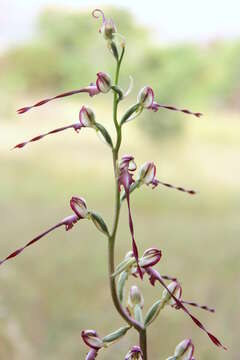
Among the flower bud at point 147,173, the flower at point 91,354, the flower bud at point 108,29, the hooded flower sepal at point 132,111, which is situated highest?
the flower bud at point 108,29

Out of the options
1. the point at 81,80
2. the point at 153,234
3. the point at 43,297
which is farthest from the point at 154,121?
the point at 43,297

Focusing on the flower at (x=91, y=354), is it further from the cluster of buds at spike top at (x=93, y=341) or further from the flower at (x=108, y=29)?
the flower at (x=108, y=29)

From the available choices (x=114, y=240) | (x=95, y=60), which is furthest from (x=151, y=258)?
(x=95, y=60)

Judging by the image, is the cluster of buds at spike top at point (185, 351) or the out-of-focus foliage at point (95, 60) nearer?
the cluster of buds at spike top at point (185, 351)

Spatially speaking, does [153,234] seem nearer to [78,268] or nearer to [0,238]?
[78,268]

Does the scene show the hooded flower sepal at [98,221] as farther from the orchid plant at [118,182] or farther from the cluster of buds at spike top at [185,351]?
the cluster of buds at spike top at [185,351]

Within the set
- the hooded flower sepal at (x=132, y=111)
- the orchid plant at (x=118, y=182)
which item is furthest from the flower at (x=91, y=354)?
the hooded flower sepal at (x=132, y=111)

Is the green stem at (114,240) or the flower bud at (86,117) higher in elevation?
the flower bud at (86,117)
